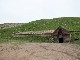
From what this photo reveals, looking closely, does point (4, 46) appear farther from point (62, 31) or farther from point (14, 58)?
point (62, 31)

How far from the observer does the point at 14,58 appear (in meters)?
26.2

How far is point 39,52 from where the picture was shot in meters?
28.4

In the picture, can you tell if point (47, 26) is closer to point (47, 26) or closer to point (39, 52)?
point (47, 26)

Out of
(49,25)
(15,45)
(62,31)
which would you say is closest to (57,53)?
(15,45)

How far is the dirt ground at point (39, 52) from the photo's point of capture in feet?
87.1

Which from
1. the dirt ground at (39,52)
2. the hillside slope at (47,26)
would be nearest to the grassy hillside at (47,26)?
the hillside slope at (47,26)

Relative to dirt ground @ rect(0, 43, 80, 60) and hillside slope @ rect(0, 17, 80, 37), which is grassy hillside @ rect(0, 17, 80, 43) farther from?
dirt ground @ rect(0, 43, 80, 60)

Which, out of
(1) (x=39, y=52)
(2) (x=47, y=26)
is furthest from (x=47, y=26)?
(1) (x=39, y=52)

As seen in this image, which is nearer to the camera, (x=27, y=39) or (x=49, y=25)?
(x=27, y=39)

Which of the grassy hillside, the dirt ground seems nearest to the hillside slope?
the grassy hillside

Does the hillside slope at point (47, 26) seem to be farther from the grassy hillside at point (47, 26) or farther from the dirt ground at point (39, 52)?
the dirt ground at point (39, 52)

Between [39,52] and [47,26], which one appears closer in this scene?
[39,52]

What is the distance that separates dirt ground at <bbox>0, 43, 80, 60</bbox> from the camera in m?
26.5

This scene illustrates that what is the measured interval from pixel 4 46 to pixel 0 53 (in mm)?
3051
